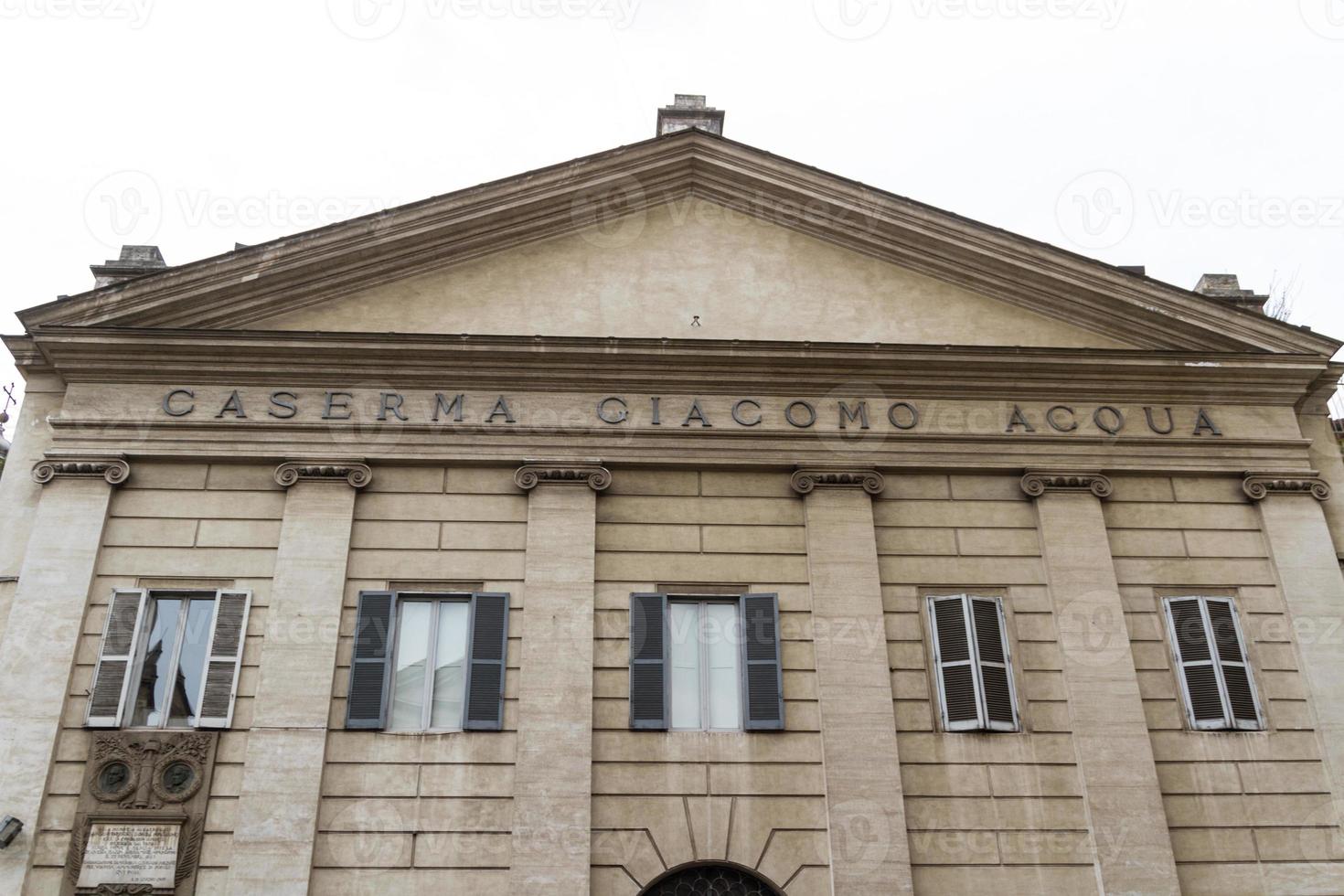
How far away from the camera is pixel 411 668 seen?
583 inches

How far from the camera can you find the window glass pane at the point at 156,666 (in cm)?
1434

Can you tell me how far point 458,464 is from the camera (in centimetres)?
1595

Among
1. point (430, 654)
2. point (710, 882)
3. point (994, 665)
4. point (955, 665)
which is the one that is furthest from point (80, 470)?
point (994, 665)

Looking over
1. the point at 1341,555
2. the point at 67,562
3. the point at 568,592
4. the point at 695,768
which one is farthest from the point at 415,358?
the point at 1341,555

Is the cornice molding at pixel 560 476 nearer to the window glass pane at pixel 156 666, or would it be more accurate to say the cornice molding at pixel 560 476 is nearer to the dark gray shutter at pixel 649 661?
the dark gray shutter at pixel 649 661

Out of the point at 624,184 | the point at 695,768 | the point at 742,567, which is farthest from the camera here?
the point at 624,184

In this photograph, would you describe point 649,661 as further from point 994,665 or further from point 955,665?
point 994,665

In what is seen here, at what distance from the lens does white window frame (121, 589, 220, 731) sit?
14.3 metres

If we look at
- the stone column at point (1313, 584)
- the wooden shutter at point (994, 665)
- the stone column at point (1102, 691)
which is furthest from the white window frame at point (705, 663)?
the stone column at point (1313, 584)

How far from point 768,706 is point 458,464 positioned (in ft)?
16.6

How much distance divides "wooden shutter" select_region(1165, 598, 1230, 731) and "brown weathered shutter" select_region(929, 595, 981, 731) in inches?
105

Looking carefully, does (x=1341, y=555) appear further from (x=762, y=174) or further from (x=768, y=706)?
(x=762, y=174)

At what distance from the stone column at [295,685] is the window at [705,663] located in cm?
370

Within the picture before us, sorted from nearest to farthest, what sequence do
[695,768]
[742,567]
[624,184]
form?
[695,768] → [742,567] → [624,184]
